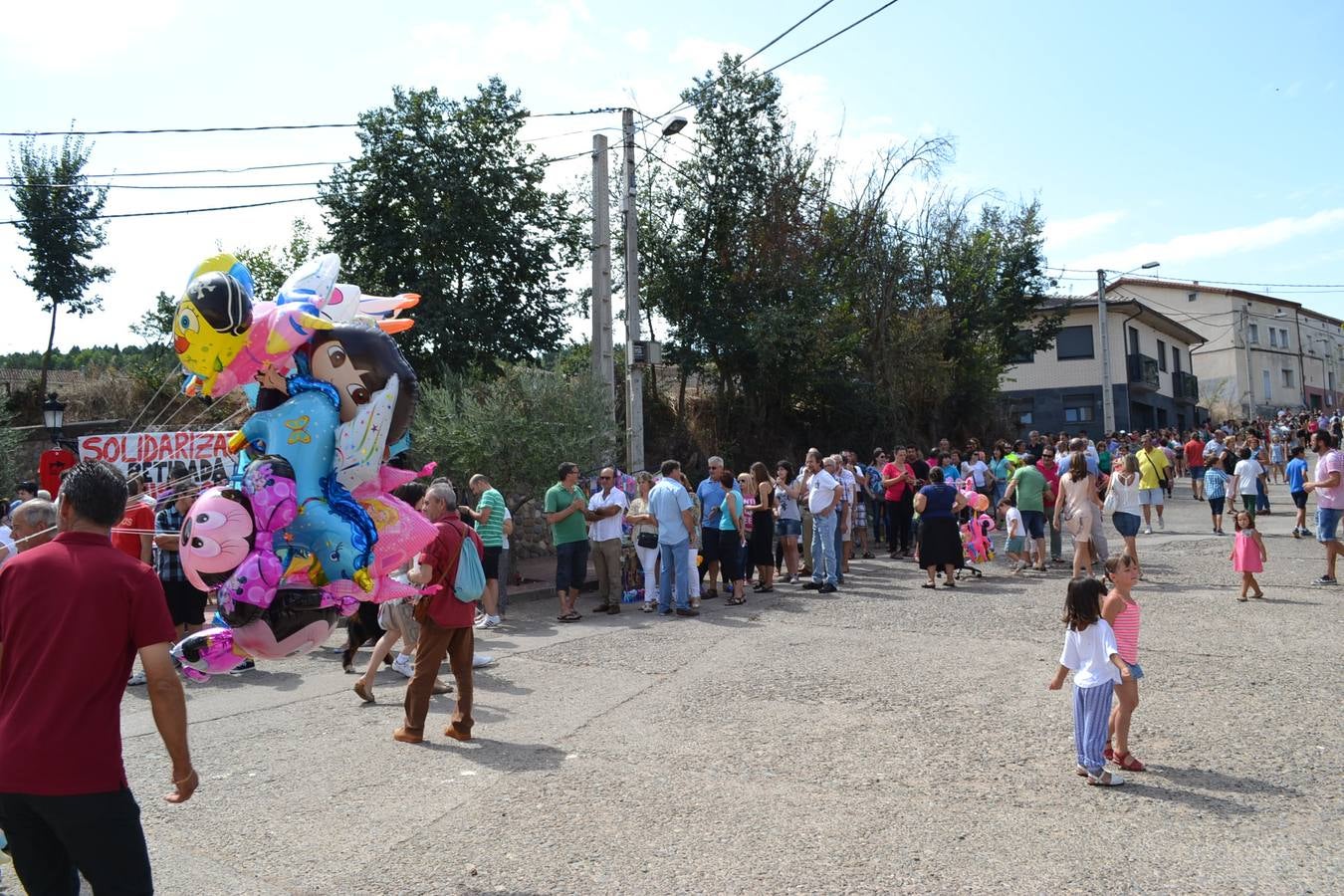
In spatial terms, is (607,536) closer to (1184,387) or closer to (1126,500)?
(1126,500)

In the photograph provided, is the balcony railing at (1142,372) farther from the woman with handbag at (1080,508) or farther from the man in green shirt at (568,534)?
the man in green shirt at (568,534)

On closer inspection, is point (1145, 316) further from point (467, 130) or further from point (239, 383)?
point (239, 383)

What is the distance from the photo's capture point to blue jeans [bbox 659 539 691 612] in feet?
41.0

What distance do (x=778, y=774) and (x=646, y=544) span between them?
7.32 m

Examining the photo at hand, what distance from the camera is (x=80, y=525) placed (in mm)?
3545

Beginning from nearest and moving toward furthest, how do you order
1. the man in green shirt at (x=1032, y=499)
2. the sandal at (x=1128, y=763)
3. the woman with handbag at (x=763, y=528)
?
the sandal at (x=1128, y=763)
the woman with handbag at (x=763, y=528)
the man in green shirt at (x=1032, y=499)

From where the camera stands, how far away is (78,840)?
335 cm

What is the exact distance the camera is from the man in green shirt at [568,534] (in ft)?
41.1

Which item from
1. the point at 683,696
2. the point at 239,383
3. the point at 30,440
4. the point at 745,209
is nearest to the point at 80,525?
the point at 239,383

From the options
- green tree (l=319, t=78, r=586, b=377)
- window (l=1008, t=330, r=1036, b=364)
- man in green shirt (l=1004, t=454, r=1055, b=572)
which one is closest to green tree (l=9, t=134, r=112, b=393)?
green tree (l=319, t=78, r=586, b=377)

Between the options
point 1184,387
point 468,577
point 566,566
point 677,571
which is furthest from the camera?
point 1184,387

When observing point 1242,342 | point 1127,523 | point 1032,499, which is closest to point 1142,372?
point 1242,342

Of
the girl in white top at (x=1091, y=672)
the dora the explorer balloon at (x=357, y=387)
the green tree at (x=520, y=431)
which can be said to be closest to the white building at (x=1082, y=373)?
the green tree at (x=520, y=431)

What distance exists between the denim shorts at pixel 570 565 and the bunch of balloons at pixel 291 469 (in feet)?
23.1
